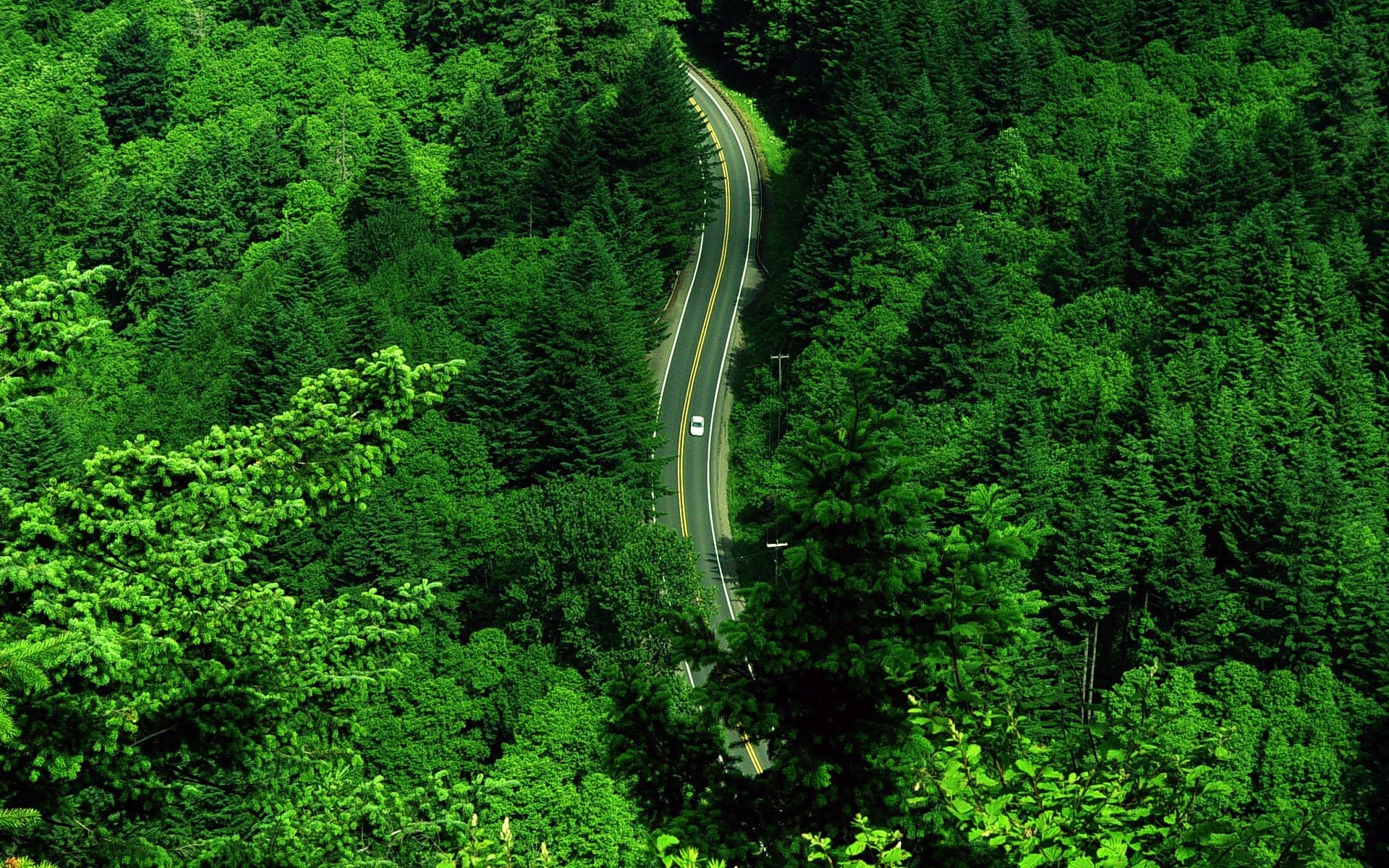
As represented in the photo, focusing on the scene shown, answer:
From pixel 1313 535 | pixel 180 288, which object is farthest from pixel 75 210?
pixel 1313 535

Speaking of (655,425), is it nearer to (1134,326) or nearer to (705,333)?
(705,333)

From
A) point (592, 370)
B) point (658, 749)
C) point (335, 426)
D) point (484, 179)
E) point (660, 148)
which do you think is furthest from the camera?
point (484, 179)

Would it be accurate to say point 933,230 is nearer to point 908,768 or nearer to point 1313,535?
point 1313,535

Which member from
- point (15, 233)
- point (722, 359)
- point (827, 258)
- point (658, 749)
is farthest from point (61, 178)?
point (658, 749)

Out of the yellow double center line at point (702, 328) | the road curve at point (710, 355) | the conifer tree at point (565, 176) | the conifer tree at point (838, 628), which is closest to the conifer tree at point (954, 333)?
the road curve at point (710, 355)

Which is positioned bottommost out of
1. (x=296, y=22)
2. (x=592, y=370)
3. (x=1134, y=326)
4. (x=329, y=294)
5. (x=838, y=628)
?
(x=329, y=294)

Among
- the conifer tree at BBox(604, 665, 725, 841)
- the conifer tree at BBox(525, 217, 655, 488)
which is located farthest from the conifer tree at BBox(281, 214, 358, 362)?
the conifer tree at BBox(604, 665, 725, 841)

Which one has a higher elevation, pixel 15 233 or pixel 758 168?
pixel 758 168
